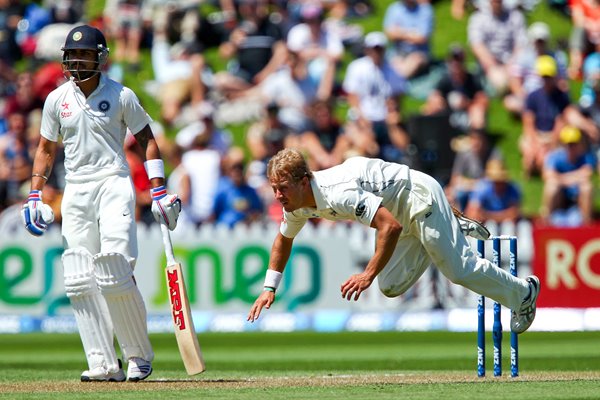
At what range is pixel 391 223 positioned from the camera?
698 cm

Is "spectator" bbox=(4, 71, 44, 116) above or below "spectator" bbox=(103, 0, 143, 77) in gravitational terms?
below

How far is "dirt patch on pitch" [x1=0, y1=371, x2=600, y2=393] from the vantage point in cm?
738

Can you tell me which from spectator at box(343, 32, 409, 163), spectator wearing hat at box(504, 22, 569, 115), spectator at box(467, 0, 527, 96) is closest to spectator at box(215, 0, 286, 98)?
spectator at box(343, 32, 409, 163)

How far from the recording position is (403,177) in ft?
24.4

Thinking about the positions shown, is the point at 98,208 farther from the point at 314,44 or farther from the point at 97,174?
the point at 314,44

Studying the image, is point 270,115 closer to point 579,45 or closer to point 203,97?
point 203,97

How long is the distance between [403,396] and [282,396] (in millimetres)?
621

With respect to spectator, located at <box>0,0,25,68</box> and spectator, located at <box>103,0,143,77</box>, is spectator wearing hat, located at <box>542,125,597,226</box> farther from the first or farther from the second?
spectator, located at <box>0,0,25,68</box>

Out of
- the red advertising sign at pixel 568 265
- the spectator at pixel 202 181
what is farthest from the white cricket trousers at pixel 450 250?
the spectator at pixel 202 181

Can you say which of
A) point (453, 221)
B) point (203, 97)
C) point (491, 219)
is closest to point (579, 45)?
point (491, 219)

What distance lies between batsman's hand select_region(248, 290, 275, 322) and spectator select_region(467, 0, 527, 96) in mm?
9467

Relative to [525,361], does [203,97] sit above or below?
above

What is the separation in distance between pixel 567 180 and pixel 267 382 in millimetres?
7514

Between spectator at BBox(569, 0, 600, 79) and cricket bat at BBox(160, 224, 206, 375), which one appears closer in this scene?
cricket bat at BBox(160, 224, 206, 375)
